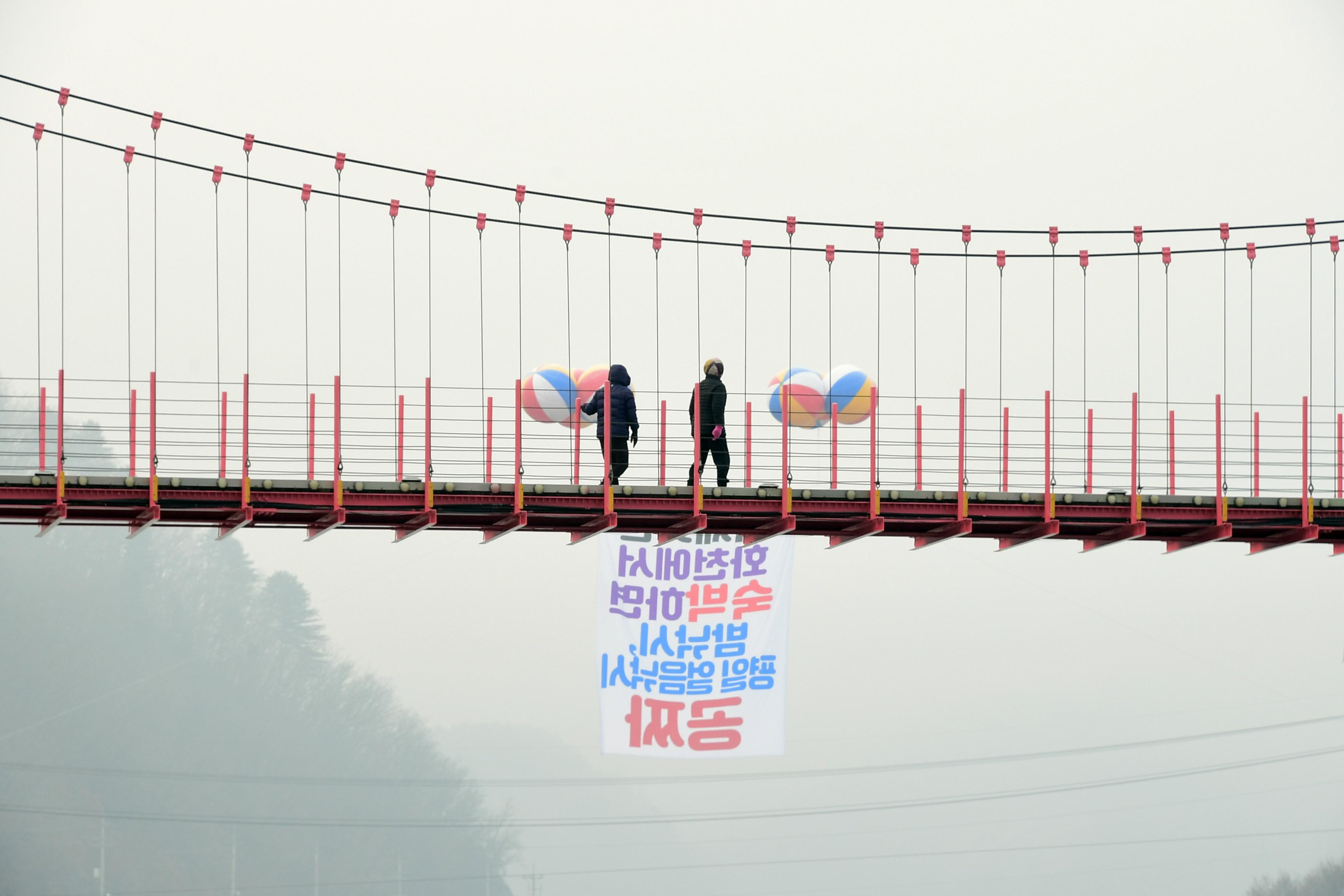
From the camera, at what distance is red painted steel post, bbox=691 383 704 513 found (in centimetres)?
1939

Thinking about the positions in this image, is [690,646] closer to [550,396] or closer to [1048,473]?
[550,396]

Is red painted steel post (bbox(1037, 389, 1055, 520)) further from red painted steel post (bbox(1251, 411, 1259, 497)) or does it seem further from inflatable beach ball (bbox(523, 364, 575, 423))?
inflatable beach ball (bbox(523, 364, 575, 423))

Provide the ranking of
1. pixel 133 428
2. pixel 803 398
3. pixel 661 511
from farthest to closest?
pixel 803 398 → pixel 661 511 → pixel 133 428

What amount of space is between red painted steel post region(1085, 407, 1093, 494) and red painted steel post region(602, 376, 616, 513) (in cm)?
544

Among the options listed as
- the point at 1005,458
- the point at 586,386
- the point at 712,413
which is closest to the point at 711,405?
the point at 712,413

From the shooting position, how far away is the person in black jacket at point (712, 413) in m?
20.2

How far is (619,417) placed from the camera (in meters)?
20.3

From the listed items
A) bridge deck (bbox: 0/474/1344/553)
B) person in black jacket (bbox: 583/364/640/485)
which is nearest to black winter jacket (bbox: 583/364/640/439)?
person in black jacket (bbox: 583/364/640/485)

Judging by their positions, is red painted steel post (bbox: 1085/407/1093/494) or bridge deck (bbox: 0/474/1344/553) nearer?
bridge deck (bbox: 0/474/1344/553)

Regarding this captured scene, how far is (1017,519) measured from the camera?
20.6m

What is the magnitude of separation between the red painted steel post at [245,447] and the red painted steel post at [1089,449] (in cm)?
926

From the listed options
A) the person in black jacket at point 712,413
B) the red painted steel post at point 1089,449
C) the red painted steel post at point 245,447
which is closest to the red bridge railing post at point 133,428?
the red painted steel post at point 245,447

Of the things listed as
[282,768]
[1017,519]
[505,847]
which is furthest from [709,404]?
[505,847]

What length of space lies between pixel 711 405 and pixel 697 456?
829 millimetres
